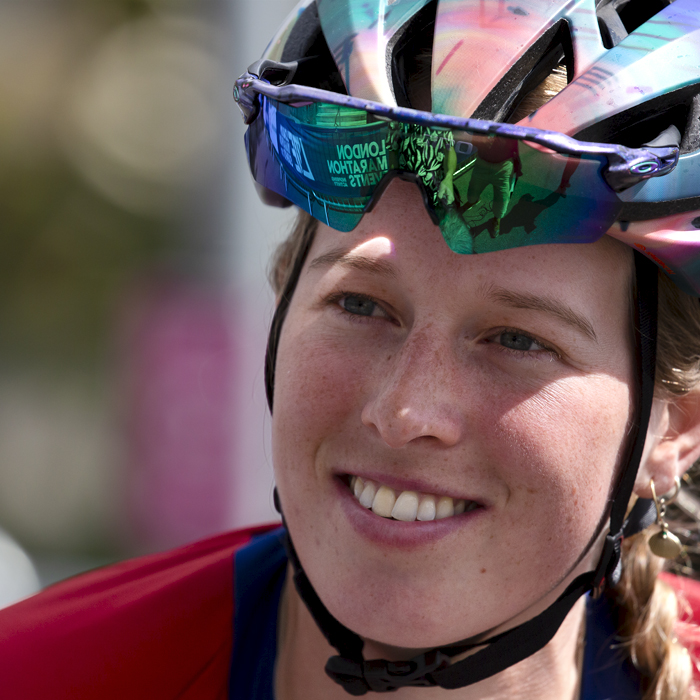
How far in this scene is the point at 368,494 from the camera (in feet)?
5.48

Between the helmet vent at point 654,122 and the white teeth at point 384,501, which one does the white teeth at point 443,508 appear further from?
the helmet vent at point 654,122

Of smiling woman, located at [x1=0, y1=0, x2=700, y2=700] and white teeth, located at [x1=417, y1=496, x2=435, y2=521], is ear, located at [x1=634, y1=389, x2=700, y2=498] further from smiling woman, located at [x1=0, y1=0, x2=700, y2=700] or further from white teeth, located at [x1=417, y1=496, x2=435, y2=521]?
white teeth, located at [x1=417, y1=496, x2=435, y2=521]

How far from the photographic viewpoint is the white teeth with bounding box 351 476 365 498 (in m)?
1.70

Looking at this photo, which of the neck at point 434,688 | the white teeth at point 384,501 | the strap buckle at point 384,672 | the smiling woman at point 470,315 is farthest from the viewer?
the neck at point 434,688

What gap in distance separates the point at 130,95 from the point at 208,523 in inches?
132

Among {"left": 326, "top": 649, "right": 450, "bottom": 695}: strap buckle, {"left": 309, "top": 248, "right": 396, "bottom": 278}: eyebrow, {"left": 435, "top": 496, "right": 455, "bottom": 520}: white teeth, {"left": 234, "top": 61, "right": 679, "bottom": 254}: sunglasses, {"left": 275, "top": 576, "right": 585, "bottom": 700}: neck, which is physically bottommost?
{"left": 275, "top": 576, "right": 585, "bottom": 700}: neck

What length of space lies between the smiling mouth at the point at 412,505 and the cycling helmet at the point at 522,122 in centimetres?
37

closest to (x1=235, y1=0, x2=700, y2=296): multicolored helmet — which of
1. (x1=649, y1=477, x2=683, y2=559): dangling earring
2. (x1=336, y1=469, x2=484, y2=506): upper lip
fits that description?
(x1=336, y1=469, x2=484, y2=506): upper lip

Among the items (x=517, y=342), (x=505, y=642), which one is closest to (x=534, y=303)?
(x=517, y=342)

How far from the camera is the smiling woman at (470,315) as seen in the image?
152cm

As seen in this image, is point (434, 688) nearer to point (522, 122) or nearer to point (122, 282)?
point (522, 122)

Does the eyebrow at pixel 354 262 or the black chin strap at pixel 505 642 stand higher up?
the eyebrow at pixel 354 262

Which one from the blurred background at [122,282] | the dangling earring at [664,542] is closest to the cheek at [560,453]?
the dangling earring at [664,542]

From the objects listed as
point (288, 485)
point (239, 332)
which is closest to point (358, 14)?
point (288, 485)
